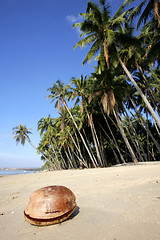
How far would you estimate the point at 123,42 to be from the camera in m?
12.0

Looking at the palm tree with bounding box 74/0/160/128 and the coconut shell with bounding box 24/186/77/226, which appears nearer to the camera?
the coconut shell with bounding box 24/186/77/226

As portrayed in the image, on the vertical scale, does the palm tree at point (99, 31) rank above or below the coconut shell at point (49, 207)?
above

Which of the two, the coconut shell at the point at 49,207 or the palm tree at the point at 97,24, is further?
the palm tree at the point at 97,24

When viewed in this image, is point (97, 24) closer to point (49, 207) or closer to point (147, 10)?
A: point (147, 10)

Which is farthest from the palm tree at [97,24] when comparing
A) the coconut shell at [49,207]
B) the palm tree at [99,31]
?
the coconut shell at [49,207]

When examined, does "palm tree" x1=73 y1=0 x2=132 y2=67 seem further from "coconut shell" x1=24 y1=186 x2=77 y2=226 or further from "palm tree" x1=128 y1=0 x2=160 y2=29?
"coconut shell" x1=24 y1=186 x2=77 y2=226

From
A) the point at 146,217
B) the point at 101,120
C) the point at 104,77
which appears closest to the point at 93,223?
the point at 146,217

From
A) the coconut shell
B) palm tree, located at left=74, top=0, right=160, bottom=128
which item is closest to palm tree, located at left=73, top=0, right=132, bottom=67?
palm tree, located at left=74, top=0, right=160, bottom=128

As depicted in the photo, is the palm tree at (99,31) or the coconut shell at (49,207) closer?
the coconut shell at (49,207)

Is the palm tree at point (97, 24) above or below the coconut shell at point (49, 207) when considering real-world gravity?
above

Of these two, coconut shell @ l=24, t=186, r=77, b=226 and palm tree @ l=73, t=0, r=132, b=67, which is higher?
palm tree @ l=73, t=0, r=132, b=67

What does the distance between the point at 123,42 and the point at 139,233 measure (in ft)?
46.2

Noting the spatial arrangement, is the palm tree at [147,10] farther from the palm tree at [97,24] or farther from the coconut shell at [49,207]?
the coconut shell at [49,207]

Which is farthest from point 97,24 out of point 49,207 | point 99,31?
point 49,207
